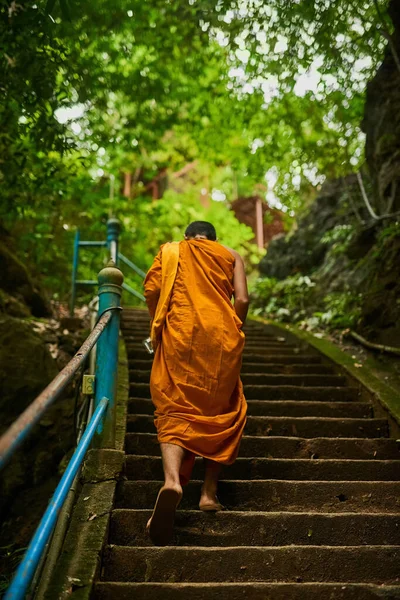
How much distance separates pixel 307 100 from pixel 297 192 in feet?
6.90

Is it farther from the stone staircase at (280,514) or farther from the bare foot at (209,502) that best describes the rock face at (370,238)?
the bare foot at (209,502)

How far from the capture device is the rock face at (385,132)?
6.29m

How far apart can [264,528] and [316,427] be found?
138 cm

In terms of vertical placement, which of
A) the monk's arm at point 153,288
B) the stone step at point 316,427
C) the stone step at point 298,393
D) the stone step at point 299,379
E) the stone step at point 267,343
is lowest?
the stone step at point 316,427

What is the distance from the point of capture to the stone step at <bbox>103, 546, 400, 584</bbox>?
2.18 m

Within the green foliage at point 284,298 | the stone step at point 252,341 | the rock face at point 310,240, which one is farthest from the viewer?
the rock face at point 310,240

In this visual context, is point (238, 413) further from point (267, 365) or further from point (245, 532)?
point (267, 365)

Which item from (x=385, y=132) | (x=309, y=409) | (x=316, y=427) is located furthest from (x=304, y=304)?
(x=316, y=427)

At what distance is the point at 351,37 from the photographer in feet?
19.6

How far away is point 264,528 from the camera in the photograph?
2508mm

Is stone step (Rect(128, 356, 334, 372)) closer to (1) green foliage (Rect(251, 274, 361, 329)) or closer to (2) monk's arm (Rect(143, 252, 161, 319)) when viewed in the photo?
(1) green foliage (Rect(251, 274, 361, 329))

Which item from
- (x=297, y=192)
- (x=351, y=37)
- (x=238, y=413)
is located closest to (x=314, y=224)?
(x=297, y=192)

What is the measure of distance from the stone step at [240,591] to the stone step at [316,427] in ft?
5.61

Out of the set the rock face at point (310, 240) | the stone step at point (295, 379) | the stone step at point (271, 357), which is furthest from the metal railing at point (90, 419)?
the rock face at point (310, 240)
